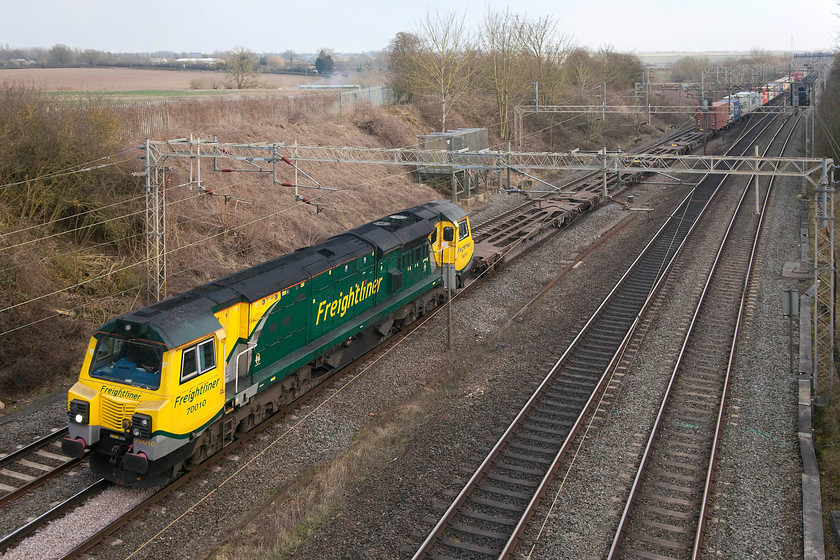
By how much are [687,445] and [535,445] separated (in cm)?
305

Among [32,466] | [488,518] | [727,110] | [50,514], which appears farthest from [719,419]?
[727,110]

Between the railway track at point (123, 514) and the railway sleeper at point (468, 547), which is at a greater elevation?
the railway track at point (123, 514)

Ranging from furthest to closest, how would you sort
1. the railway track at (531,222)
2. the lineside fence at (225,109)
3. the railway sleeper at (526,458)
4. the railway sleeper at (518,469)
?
the lineside fence at (225,109) → the railway track at (531,222) → the railway sleeper at (526,458) → the railway sleeper at (518,469)

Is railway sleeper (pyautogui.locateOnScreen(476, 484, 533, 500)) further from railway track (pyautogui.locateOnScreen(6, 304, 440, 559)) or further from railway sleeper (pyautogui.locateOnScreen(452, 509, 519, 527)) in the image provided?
railway track (pyautogui.locateOnScreen(6, 304, 440, 559))

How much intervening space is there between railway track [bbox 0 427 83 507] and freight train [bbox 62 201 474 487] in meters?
1.18

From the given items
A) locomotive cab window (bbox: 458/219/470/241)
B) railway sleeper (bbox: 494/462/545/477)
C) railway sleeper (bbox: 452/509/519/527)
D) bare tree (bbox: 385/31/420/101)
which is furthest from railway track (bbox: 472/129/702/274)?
bare tree (bbox: 385/31/420/101)

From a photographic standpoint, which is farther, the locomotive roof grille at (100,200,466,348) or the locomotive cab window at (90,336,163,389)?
the locomotive roof grille at (100,200,466,348)

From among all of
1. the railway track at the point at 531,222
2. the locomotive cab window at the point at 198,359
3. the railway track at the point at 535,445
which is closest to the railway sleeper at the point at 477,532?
the railway track at the point at 535,445

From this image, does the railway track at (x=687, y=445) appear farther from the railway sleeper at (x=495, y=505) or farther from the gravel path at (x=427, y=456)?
the railway sleeper at (x=495, y=505)

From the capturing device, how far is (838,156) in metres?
37.7

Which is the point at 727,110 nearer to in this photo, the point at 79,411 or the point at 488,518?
the point at 488,518

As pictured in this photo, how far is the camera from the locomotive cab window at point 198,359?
12289 millimetres

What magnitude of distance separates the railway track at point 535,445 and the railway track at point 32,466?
706cm

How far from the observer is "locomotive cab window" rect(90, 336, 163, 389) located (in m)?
12.1
